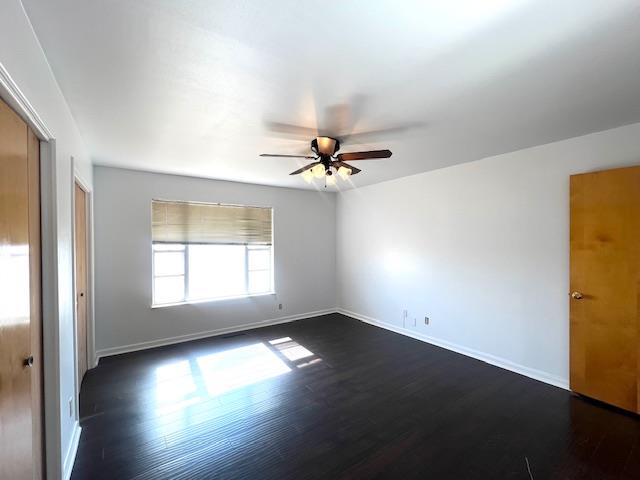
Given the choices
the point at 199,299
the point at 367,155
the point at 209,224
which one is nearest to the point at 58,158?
A: the point at 367,155

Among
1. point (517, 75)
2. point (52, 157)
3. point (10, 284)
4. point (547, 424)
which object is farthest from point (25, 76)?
point (547, 424)

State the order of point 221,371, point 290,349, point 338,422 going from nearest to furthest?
1. point 338,422
2. point 221,371
3. point 290,349

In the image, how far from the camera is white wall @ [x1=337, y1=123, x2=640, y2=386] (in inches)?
116

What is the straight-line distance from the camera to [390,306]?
4797 mm

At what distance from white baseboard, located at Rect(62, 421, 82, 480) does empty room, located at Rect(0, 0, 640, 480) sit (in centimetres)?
3

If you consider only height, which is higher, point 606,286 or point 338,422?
point 606,286

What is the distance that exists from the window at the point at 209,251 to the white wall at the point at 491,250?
2072 mm

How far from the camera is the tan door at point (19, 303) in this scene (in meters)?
1.13

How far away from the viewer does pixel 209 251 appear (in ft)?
15.0

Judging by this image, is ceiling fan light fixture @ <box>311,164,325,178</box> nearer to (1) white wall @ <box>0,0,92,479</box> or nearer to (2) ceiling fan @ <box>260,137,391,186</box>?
(2) ceiling fan @ <box>260,137,391,186</box>

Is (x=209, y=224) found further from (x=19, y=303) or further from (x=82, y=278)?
(x=19, y=303)

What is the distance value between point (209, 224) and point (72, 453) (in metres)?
3.11

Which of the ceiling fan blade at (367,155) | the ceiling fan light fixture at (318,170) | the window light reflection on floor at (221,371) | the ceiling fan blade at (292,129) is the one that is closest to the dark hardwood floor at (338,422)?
the window light reflection on floor at (221,371)

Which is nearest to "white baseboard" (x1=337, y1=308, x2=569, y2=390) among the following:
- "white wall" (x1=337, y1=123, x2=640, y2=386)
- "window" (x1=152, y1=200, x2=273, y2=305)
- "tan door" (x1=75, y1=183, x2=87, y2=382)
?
"white wall" (x1=337, y1=123, x2=640, y2=386)
